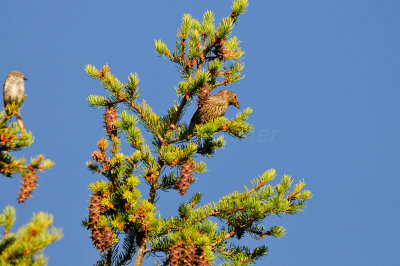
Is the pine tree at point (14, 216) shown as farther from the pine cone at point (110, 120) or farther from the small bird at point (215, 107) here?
the small bird at point (215, 107)

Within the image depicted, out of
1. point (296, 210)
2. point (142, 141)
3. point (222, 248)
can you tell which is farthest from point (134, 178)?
point (296, 210)

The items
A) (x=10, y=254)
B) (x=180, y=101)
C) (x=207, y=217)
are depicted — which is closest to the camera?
(x=10, y=254)

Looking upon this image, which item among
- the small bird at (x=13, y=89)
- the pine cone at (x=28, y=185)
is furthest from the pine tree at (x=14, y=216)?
the small bird at (x=13, y=89)

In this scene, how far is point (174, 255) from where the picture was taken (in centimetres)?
567

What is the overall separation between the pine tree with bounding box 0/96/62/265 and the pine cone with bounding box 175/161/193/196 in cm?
194

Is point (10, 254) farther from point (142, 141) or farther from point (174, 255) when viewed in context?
point (142, 141)

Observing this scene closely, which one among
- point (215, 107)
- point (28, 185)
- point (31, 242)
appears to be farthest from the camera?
point (215, 107)

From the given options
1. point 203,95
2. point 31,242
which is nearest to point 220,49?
point 203,95

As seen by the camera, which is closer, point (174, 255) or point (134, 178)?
point (174, 255)

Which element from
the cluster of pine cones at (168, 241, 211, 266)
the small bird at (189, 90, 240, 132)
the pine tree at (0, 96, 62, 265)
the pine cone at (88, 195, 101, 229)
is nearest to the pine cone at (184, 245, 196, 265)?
the cluster of pine cones at (168, 241, 211, 266)

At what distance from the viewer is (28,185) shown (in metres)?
4.86

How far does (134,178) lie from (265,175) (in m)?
1.74

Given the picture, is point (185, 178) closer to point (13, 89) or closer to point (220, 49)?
point (220, 49)

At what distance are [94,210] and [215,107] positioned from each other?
297 cm
